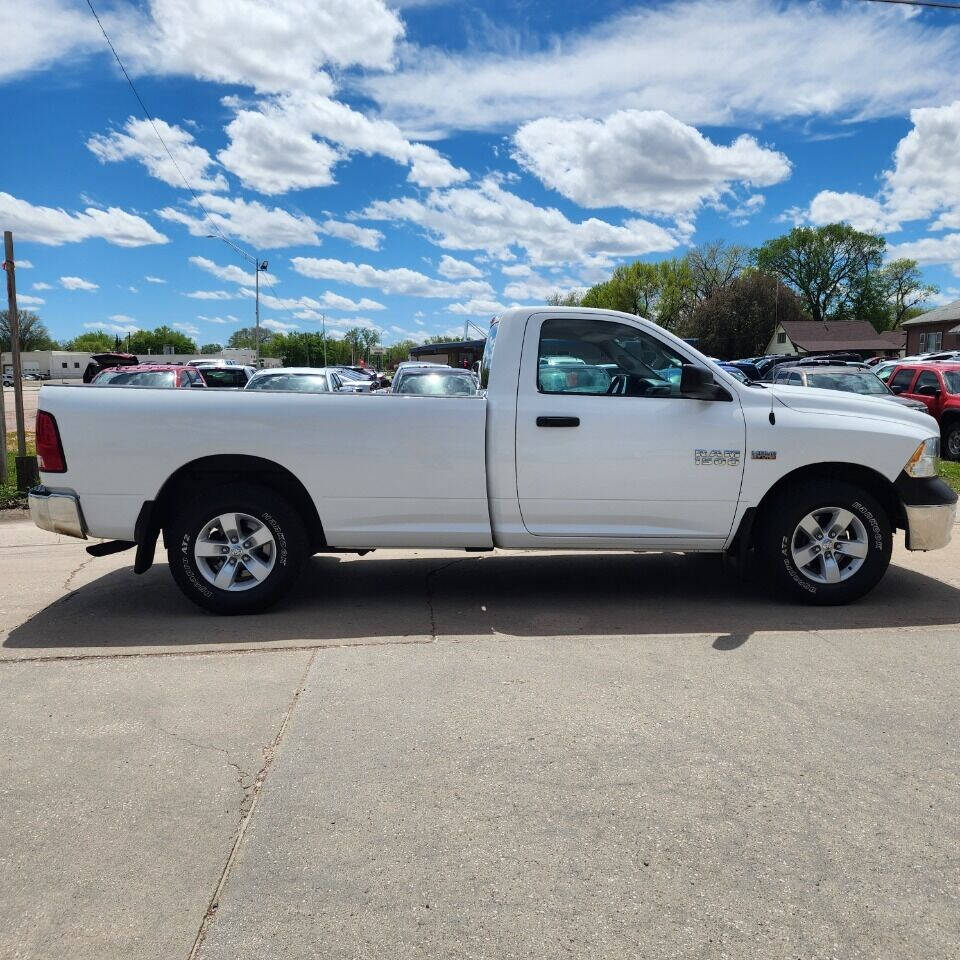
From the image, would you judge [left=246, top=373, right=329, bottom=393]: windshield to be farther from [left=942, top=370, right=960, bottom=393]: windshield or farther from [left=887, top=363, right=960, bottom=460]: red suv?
[left=942, top=370, right=960, bottom=393]: windshield

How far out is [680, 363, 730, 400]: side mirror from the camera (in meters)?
5.25

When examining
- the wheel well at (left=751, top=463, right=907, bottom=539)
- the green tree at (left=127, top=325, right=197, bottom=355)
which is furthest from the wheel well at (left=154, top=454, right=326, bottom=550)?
the green tree at (left=127, top=325, right=197, bottom=355)

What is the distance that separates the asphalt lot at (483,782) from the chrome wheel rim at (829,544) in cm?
28

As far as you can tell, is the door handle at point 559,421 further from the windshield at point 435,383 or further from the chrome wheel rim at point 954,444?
the chrome wheel rim at point 954,444

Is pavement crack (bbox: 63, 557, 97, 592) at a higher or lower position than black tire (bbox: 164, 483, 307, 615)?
lower

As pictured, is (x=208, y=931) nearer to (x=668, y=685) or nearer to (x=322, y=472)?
(x=668, y=685)

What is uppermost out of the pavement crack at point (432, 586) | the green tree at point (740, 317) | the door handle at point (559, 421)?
the green tree at point (740, 317)

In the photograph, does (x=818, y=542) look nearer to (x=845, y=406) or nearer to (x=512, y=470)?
(x=845, y=406)

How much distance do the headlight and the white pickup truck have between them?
0.04ft

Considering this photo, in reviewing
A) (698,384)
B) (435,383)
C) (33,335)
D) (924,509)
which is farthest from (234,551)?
(33,335)

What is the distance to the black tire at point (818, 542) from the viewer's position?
5371mm

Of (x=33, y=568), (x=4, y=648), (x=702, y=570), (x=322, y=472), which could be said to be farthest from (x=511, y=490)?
(x=33, y=568)

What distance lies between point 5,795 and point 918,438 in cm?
539

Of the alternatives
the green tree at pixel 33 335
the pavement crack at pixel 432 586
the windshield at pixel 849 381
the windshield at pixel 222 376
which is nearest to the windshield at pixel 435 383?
the windshield at pixel 849 381
